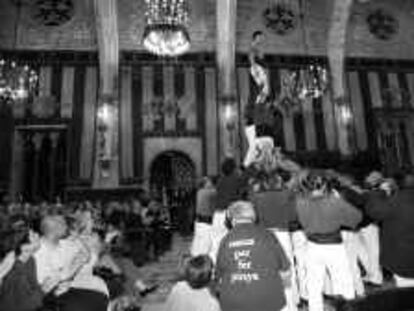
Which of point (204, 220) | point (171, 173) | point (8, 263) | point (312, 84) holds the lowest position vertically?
point (8, 263)

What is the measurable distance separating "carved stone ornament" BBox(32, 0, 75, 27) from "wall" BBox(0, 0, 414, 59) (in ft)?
0.65

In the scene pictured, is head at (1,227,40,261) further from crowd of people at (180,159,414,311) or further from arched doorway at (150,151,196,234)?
arched doorway at (150,151,196,234)

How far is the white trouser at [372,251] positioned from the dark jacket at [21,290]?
3.66 meters

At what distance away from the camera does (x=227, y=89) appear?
14320mm

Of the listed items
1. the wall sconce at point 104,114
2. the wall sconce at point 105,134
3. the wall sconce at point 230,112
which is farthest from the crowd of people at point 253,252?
the wall sconce at point 104,114

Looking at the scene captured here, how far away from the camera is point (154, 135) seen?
14.1 metres

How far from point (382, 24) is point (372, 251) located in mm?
14852

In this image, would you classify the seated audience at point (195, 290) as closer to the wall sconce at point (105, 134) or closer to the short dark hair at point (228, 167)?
the short dark hair at point (228, 167)

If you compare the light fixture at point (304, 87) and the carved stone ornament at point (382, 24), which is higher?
the carved stone ornament at point (382, 24)

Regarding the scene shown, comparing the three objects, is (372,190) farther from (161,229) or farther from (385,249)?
(161,229)

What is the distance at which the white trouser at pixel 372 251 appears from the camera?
448 cm

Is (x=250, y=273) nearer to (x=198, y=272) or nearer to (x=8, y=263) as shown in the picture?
(x=198, y=272)

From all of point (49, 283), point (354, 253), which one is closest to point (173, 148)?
point (354, 253)

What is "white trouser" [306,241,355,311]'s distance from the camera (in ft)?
11.3
